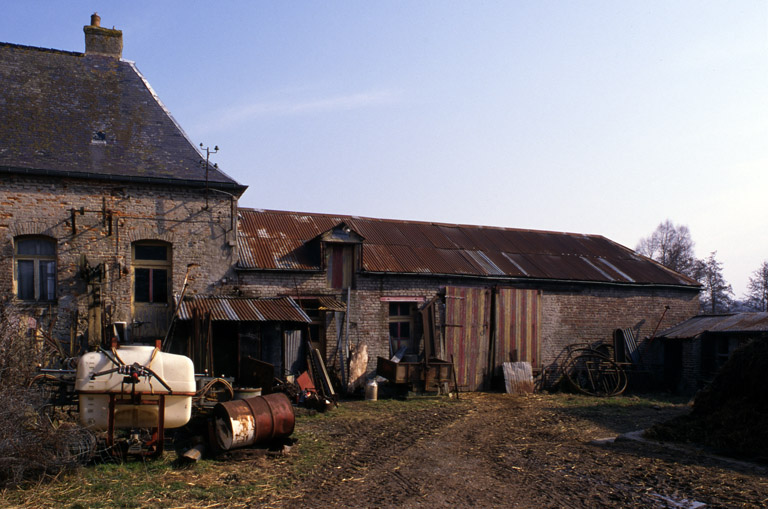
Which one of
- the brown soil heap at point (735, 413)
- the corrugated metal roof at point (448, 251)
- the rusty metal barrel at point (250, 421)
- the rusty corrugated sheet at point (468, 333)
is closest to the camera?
the rusty metal barrel at point (250, 421)

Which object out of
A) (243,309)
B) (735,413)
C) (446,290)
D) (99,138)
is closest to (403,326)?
(446,290)

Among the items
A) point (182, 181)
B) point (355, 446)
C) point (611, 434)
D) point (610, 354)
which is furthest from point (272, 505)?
point (610, 354)

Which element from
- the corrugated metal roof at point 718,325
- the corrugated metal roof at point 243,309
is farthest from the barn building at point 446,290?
the corrugated metal roof at point 243,309

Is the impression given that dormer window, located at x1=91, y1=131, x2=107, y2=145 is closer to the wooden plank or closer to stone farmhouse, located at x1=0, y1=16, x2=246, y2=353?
stone farmhouse, located at x1=0, y1=16, x2=246, y2=353

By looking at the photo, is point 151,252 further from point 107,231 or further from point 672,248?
point 672,248

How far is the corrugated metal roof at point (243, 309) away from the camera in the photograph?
14.3m

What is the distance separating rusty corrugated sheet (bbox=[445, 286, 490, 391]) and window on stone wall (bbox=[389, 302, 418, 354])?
998 mm

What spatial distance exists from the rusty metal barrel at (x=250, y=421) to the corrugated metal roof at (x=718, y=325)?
14.7m

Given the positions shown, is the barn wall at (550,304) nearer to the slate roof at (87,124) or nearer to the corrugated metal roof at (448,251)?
the corrugated metal roof at (448,251)

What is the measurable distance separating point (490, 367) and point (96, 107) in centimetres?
1343

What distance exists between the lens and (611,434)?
38.4 feet

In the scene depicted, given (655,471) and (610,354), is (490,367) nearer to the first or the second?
(610,354)

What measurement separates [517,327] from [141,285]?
11009 millimetres

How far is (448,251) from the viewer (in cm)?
2045
